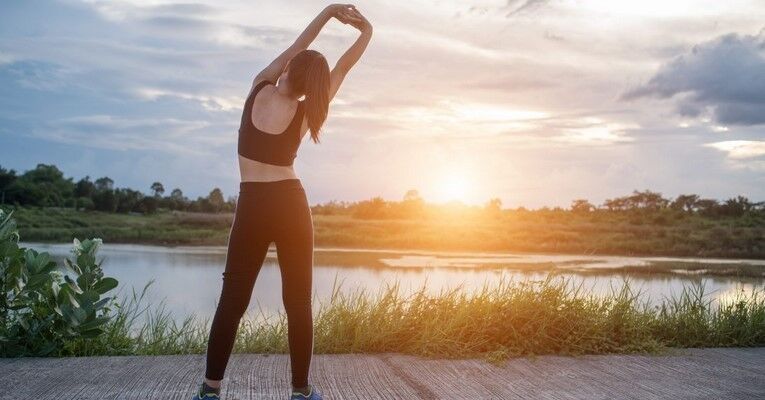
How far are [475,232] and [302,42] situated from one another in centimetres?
1754

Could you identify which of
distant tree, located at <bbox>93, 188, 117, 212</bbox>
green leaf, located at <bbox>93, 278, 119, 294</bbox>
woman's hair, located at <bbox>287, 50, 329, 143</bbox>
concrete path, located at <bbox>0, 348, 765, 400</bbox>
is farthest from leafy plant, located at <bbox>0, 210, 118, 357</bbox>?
distant tree, located at <bbox>93, 188, 117, 212</bbox>

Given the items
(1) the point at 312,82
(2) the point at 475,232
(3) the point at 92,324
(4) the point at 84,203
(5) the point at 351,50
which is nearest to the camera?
(1) the point at 312,82

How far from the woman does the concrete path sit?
693 millimetres

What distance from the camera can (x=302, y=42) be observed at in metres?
3.58

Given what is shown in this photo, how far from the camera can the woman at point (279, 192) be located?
3.35 meters

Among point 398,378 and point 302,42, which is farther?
point 398,378

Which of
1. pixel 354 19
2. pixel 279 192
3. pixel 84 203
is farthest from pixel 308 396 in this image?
pixel 84 203

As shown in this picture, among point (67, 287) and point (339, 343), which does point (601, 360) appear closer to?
point (339, 343)

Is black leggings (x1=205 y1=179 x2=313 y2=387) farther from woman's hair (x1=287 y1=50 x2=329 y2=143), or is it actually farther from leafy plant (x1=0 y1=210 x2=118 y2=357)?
leafy plant (x1=0 y1=210 x2=118 y2=357)

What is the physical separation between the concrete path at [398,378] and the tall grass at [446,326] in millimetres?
203

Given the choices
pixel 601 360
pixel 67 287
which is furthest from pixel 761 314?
pixel 67 287

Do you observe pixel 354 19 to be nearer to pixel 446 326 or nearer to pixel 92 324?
pixel 446 326

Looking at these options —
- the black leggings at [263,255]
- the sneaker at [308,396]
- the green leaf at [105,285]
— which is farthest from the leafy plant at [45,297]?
the sneaker at [308,396]

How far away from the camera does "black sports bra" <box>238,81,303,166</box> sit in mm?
3373
